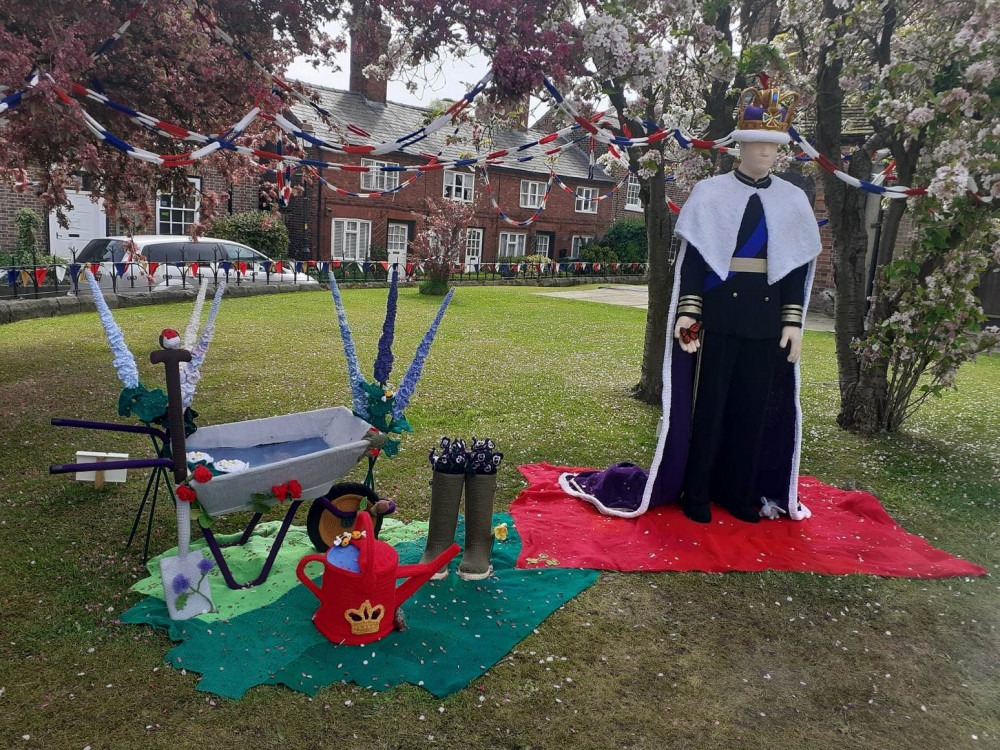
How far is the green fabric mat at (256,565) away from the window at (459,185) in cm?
2356

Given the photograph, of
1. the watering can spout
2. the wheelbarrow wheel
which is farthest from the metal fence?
the watering can spout

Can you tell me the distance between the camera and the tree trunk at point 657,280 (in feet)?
25.3

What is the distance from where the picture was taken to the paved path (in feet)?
55.7

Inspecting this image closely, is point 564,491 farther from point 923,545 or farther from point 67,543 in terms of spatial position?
point 67,543

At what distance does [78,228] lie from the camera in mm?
20109

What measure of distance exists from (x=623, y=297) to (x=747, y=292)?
1711cm

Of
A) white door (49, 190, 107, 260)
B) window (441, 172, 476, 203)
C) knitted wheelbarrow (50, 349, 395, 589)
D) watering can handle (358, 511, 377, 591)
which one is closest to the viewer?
watering can handle (358, 511, 377, 591)

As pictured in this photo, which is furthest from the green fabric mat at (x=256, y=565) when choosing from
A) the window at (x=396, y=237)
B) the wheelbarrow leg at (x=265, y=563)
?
the window at (x=396, y=237)

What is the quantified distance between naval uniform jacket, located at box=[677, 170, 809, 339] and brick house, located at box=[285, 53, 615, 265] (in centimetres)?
1617

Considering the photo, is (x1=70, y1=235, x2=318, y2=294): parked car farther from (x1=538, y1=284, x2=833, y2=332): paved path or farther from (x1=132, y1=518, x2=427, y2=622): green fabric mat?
(x1=132, y1=518, x2=427, y2=622): green fabric mat

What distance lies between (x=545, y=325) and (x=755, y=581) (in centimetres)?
1071

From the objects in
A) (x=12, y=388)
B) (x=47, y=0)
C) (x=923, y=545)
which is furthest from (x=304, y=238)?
(x=923, y=545)

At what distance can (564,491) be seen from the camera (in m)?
5.60

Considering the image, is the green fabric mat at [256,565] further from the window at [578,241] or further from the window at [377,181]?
the window at [578,241]
